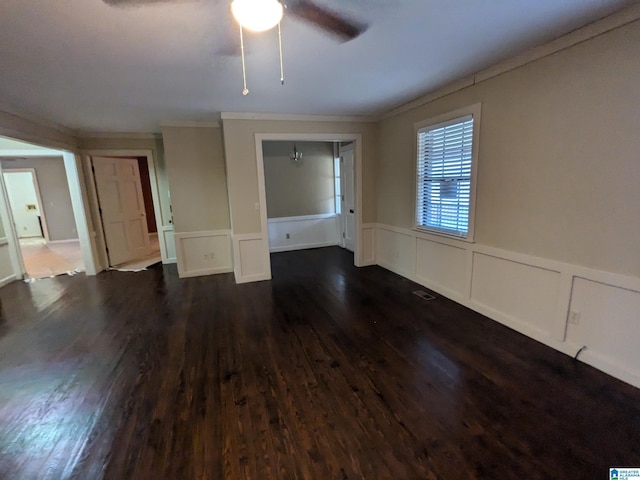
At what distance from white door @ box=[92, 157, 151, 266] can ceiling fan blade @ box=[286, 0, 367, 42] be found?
16.9 ft

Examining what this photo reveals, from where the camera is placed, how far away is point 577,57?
2086 mm

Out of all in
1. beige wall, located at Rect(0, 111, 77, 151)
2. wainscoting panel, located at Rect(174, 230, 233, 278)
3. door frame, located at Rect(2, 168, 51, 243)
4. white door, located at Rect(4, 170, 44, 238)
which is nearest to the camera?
beige wall, located at Rect(0, 111, 77, 151)

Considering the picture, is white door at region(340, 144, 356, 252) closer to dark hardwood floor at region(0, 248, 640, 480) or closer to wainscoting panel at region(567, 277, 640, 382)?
dark hardwood floor at region(0, 248, 640, 480)

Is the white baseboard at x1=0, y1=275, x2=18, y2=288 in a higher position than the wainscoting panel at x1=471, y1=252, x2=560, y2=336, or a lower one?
lower

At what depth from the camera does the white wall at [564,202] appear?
6.33 ft

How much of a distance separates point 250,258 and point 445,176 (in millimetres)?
2869

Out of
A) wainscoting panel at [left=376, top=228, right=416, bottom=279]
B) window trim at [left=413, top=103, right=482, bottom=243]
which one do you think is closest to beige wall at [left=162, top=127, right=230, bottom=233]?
wainscoting panel at [left=376, top=228, right=416, bottom=279]

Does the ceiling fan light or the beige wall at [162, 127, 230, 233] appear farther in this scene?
the beige wall at [162, 127, 230, 233]

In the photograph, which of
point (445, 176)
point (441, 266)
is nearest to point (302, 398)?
point (441, 266)

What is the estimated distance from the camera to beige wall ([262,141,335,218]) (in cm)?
613

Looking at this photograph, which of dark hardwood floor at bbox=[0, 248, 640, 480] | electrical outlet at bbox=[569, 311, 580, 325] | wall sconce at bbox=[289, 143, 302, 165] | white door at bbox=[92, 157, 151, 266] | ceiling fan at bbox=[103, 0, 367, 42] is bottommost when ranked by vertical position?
dark hardwood floor at bbox=[0, 248, 640, 480]

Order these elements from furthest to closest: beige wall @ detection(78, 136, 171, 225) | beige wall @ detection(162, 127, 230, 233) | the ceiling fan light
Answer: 1. beige wall @ detection(78, 136, 171, 225)
2. beige wall @ detection(162, 127, 230, 233)
3. the ceiling fan light

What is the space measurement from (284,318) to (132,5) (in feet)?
→ 8.92

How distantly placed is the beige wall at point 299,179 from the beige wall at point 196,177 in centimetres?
151
